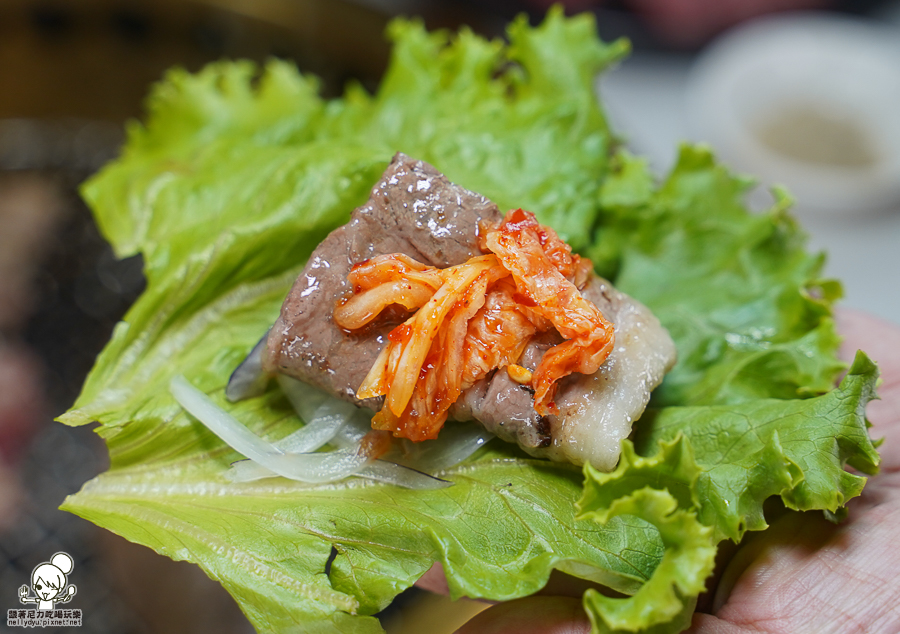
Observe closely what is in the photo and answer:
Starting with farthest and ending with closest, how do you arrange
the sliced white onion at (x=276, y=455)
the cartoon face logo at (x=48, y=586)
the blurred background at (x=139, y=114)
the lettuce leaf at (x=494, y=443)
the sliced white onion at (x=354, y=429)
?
the blurred background at (x=139, y=114) → the cartoon face logo at (x=48, y=586) → the sliced white onion at (x=354, y=429) → the sliced white onion at (x=276, y=455) → the lettuce leaf at (x=494, y=443)

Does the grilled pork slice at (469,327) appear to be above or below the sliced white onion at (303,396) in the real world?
above

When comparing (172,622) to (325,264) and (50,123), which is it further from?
(50,123)

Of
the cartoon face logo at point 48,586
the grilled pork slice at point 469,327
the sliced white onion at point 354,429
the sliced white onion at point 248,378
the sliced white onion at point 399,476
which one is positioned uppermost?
the grilled pork slice at point 469,327

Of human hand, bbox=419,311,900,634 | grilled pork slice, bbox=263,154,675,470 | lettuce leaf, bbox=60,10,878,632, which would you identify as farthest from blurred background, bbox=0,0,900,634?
human hand, bbox=419,311,900,634

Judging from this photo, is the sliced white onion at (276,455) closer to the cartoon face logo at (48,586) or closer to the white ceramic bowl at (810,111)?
the cartoon face logo at (48,586)

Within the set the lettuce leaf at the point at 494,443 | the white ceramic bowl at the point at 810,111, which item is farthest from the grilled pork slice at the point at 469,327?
the white ceramic bowl at the point at 810,111

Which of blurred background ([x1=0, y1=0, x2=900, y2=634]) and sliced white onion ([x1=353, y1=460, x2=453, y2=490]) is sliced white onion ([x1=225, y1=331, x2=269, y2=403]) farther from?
blurred background ([x1=0, y1=0, x2=900, y2=634])

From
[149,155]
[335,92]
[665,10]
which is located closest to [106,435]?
[149,155]
